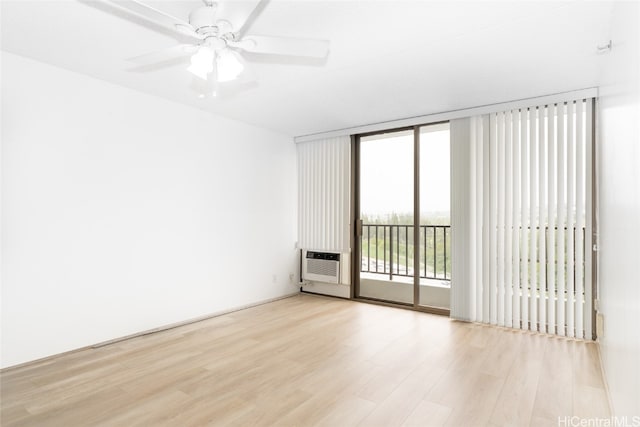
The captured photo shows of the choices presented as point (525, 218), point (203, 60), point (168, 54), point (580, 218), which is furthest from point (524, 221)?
point (168, 54)

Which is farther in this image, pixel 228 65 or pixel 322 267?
pixel 322 267

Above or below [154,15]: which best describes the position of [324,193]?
below

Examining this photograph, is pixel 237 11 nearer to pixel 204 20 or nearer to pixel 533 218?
pixel 204 20

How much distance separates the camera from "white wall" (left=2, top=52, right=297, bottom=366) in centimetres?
271

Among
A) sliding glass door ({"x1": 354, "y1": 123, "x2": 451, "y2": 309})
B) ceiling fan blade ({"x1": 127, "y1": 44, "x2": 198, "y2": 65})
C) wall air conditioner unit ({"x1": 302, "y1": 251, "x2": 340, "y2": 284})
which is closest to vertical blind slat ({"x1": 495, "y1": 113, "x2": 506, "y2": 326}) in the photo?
sliding glass door ({"x1": 354, "y1": 123, "x2": 451, "y2": 309})

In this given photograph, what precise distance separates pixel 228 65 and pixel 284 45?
0.43 metres

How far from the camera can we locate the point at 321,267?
16.8ft

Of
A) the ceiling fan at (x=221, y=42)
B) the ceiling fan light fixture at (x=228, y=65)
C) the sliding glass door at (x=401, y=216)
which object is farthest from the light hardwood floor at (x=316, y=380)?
the ceiling fan light fixture at (x=228, y=65)

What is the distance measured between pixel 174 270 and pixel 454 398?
2.99 meters

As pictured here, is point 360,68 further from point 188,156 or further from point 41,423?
point 41,423

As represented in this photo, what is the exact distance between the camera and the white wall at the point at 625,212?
1.32 metres

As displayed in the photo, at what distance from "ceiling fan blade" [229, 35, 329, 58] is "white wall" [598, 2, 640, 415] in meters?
1.37

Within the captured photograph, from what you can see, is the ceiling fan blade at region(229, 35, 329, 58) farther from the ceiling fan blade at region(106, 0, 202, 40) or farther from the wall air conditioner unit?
the wall air conditioner unit

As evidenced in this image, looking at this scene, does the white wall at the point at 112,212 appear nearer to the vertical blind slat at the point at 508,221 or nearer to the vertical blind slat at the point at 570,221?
the vertical blind slat at the point at 508,221
